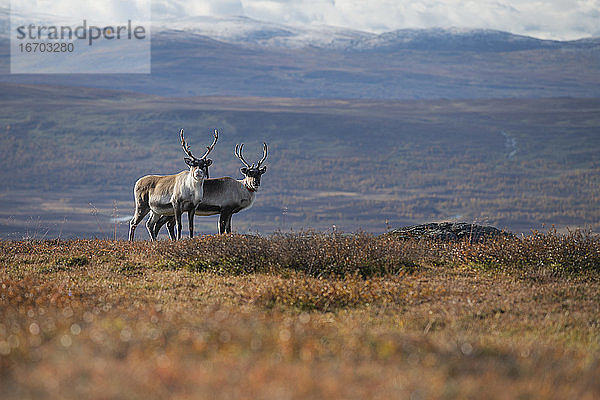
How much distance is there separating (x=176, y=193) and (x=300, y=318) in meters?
10.2

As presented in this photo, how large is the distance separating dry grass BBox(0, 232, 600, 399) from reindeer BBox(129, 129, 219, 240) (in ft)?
5.64

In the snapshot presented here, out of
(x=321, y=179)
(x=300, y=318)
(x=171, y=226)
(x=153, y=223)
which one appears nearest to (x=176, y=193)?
(x=171, y=226)

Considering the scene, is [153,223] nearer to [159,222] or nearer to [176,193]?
[159,222]

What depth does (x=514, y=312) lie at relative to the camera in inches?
339

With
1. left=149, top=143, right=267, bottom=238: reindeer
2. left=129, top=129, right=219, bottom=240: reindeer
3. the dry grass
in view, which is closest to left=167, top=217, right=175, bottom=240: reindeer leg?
left=129, top=129, right=219, bottom=240: reindeer

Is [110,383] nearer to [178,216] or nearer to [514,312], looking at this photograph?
[514,312]

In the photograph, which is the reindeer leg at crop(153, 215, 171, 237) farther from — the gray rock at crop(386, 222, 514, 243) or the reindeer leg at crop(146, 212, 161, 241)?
the gray rock at crop(386, 222, 514, 243)

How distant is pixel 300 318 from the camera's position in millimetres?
6426

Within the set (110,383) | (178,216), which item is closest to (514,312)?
(110,383)

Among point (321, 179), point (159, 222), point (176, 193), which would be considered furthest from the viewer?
point (321, 179)

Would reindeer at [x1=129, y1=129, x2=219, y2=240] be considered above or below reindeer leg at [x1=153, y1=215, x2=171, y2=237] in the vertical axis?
above

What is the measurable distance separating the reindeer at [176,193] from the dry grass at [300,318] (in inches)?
67.7

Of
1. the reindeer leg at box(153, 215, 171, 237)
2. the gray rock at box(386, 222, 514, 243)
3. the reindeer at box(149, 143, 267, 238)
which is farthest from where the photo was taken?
the reindeer leg at box(153, 215, 171, 237)

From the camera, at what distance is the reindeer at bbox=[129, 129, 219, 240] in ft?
51.8
